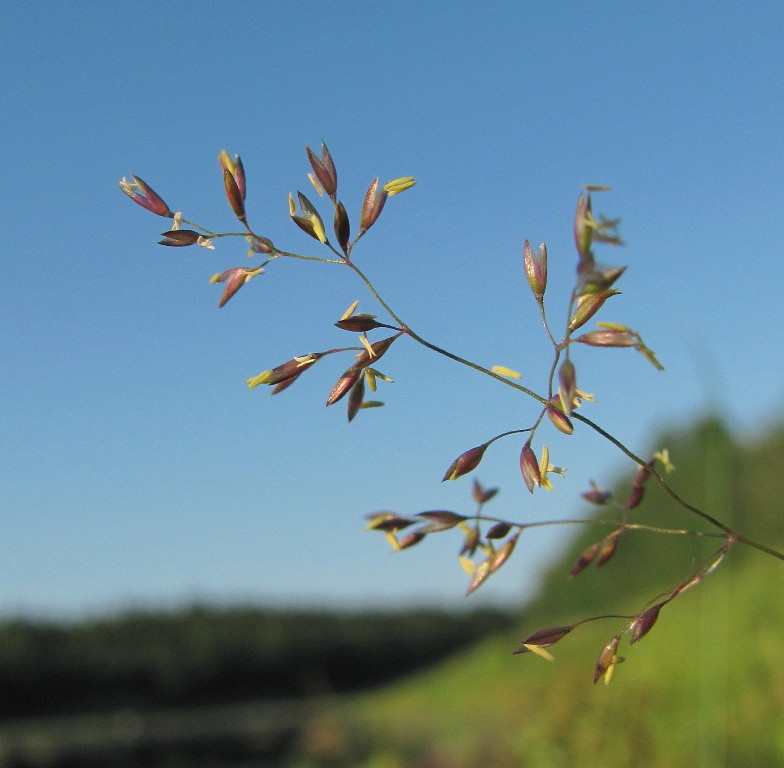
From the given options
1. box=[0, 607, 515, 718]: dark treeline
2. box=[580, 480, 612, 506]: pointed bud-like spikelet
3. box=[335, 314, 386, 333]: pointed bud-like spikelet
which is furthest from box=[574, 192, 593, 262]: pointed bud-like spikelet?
box=[0, 607, 515, 718]: dark treeline

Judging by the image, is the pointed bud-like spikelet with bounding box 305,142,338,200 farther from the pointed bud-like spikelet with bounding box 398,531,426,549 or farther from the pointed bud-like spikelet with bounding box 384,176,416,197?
the pointed bud-like spikelet with bounding box 398,531,426,549

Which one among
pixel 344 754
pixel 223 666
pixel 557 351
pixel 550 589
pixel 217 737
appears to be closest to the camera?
pixel 557 351

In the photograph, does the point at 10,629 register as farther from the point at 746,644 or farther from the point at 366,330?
the point at 366,330

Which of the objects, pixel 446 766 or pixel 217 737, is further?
pixel 217 737

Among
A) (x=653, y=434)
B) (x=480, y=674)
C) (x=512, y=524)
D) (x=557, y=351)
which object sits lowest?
(x=480, y=674)

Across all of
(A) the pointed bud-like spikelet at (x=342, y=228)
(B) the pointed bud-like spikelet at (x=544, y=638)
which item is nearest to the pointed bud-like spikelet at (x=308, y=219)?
(A) the pointed bud-like spikelet at (x=342, y=228)

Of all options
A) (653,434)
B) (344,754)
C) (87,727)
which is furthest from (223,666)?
(653,434)

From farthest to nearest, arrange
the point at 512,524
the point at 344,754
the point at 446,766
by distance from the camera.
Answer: the point at 344,754 → the point at 446,766 → the point at 512,524
